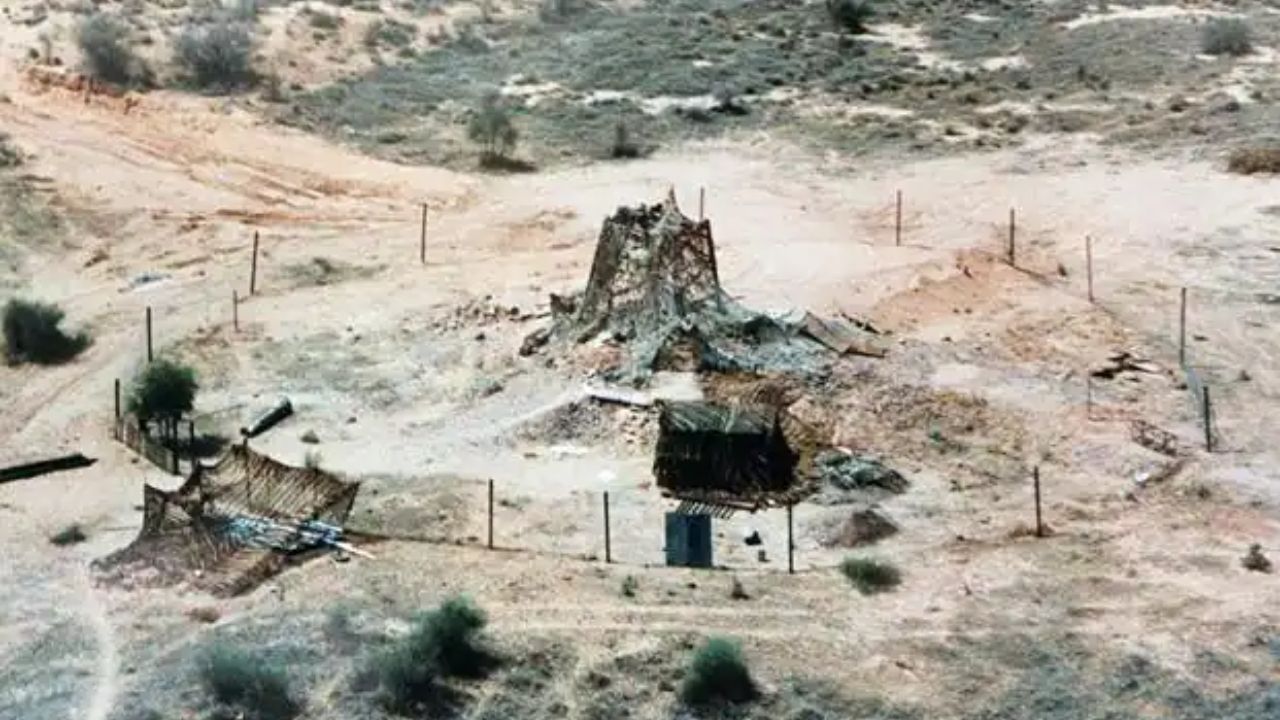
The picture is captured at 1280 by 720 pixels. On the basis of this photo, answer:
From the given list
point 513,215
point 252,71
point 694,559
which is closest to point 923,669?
point 694,559

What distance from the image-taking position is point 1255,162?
4750 centimetres

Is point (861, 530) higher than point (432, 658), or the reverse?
point (861, 530)

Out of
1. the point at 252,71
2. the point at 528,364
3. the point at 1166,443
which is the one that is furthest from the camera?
the point at 252,71

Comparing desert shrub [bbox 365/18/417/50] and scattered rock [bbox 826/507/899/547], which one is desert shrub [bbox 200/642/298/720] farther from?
desert shrub [bbox 365/18/417/50]

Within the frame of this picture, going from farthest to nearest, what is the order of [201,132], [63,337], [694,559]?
[201,132], [63,337], [694,559]

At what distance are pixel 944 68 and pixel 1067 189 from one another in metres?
9.69

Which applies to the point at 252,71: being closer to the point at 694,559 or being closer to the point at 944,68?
the point at 944,68

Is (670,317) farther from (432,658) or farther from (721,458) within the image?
(432,658)

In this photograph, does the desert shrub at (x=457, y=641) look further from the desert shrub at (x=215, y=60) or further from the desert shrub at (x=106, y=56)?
the desert shrub at (x=106, y=56)

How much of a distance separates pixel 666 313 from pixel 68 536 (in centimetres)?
1059

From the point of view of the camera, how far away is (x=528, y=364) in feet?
120

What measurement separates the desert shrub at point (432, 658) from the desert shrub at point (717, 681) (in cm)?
241

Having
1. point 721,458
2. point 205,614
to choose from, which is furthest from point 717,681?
point 721,458

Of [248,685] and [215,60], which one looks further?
[215,60]
